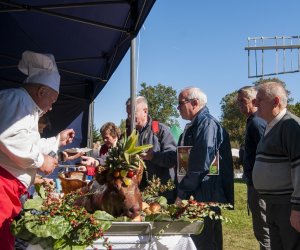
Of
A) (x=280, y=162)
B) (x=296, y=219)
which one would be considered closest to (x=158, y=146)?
(x=280, y=162)

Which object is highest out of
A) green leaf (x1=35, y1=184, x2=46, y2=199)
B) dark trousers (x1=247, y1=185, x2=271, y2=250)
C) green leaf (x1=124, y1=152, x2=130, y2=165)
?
green leaf (x1=124, y1=152, x2=130, y2=165)

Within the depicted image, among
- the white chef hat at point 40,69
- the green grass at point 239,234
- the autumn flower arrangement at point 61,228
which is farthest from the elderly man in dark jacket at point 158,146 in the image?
the autumn flower arrangement at point 61,228

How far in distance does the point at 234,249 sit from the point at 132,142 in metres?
3.93

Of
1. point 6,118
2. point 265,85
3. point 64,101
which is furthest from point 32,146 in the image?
point 64,101

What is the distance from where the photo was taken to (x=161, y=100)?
2357 inches

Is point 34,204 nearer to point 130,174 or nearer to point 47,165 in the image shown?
point 47,165

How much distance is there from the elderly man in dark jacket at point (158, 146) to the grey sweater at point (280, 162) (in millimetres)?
818

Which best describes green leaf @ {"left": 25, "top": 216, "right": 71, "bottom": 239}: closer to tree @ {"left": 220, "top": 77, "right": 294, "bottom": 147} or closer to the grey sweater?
the grey sweater

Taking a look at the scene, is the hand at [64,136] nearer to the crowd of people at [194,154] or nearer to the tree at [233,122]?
the crowd of people at [194,154]

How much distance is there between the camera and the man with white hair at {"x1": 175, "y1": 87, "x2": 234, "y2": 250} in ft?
11.0

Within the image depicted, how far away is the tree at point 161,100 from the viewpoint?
5622 cm

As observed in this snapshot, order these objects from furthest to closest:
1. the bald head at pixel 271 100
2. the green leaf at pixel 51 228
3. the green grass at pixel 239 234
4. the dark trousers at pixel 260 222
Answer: the green grass at pixel 239 234
the dark trousers at pixel 260 222
the bald head at pixel 271 100
the green leaf at pixel 51 228

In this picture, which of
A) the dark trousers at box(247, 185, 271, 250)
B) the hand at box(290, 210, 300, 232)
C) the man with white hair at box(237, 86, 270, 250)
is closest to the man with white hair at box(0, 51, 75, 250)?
the hand at box(290, 210, 300, 232)

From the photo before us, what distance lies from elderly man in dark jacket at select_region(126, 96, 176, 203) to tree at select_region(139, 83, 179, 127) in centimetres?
5003
